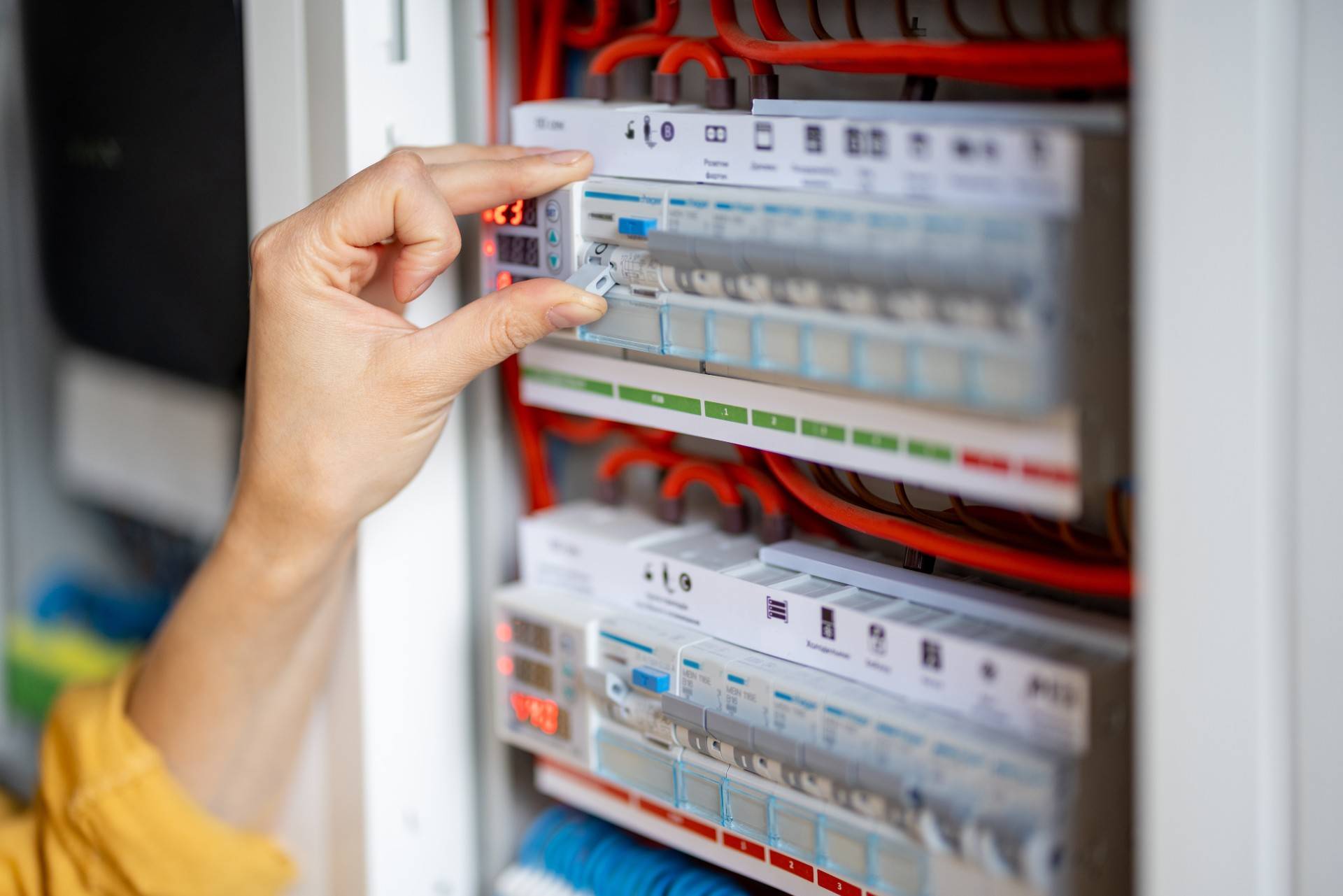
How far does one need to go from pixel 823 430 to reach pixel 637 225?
0.61 feet

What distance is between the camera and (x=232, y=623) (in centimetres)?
101

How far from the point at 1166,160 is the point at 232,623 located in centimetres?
80

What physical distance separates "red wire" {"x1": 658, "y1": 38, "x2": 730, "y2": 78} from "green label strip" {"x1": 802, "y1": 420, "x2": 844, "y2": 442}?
0.85 ft

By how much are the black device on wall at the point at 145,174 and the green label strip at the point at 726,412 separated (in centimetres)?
61

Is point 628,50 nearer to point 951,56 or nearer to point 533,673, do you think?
point 951,56

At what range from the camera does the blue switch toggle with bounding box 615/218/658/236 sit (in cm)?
79

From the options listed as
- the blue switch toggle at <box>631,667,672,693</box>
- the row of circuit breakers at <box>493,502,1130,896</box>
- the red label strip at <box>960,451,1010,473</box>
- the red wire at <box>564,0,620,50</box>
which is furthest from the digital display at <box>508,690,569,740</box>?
the red wire at <box>564,0,620,50</box>

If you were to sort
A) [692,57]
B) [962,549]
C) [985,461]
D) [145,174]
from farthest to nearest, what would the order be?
[145,174] → [692,57] → [962,549] → [985,461]

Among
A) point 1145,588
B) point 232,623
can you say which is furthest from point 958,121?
point 232,623

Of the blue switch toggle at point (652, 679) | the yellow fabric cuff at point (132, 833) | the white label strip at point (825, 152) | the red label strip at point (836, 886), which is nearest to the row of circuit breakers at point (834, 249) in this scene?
the white label strip at point (825, 152)

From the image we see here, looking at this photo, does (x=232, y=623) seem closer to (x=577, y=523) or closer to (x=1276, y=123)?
(x=577, y=523)

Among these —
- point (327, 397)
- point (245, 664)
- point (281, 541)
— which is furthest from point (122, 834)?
point (327, 397)

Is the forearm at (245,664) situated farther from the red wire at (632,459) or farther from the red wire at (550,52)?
the red wire at (550,52)

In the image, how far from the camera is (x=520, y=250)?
90 cm
